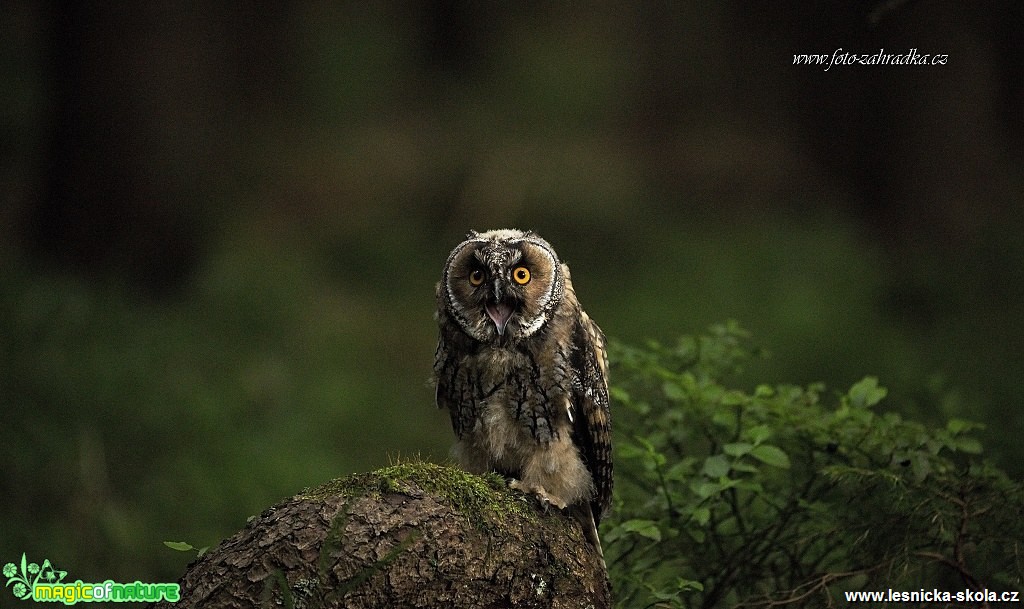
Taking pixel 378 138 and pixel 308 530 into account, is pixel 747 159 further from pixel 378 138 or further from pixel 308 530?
pixel 308 530

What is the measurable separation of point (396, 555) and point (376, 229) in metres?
7.41

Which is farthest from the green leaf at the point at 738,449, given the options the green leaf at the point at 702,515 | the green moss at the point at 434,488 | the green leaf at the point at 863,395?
the green moss at the point at 434,488

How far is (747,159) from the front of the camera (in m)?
12.2

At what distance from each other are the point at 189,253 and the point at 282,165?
4498 mm

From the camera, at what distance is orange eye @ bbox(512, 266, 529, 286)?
10.9ft

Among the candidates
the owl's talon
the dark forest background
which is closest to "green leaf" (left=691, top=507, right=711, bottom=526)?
the owl's talon

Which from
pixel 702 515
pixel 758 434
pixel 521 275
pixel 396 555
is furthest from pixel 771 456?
pixel 396 555

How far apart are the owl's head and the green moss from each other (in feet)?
1.98

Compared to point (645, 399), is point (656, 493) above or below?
below

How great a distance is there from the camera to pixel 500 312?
3.35 m

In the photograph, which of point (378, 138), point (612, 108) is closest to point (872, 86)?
point (612, 108)

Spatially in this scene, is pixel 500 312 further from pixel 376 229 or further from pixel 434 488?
pixel 376 229

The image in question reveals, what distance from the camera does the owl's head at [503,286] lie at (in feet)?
10.8

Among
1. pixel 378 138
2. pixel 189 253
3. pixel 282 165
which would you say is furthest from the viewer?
pixel 378 138
